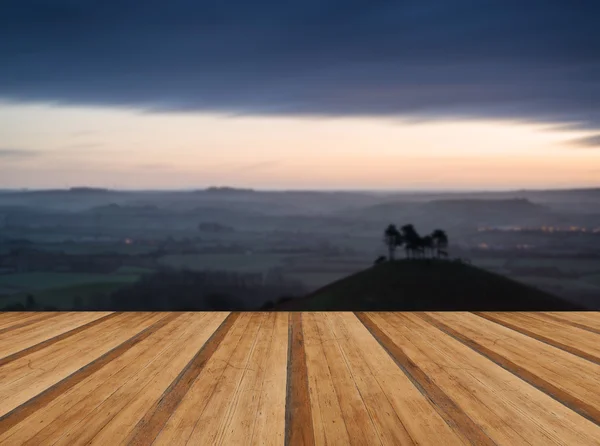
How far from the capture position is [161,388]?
8.05 ft

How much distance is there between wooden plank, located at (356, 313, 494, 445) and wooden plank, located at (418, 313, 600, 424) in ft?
1.62

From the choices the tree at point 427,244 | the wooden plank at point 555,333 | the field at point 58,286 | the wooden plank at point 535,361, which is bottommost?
the wooden plank at point 555,333

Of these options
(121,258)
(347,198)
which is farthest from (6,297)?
(347,198)

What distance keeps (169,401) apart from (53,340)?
1678 mm

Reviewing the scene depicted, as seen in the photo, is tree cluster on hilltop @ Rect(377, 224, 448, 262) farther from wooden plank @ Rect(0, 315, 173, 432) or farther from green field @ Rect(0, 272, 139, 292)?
wooden plank @ Rect(0, 315, 173, 432)

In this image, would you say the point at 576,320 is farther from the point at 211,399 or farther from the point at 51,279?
the point at 51,279

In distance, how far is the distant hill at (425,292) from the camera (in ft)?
17.7

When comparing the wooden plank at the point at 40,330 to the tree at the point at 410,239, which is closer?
the wooden plank at the point at 40,330

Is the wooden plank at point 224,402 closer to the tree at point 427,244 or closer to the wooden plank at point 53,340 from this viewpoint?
the wooden plank at point 53,340

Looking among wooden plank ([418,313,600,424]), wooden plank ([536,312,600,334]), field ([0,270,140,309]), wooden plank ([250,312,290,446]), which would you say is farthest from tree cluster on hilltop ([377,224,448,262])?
wooden plank ([250,312,290,446])

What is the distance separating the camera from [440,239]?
21.0 ft

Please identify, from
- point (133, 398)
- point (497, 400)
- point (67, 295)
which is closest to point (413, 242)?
point (67, 295)

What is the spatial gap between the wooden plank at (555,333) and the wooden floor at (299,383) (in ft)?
0.06

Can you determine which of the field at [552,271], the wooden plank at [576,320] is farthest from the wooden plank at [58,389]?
the field at [552,271]
